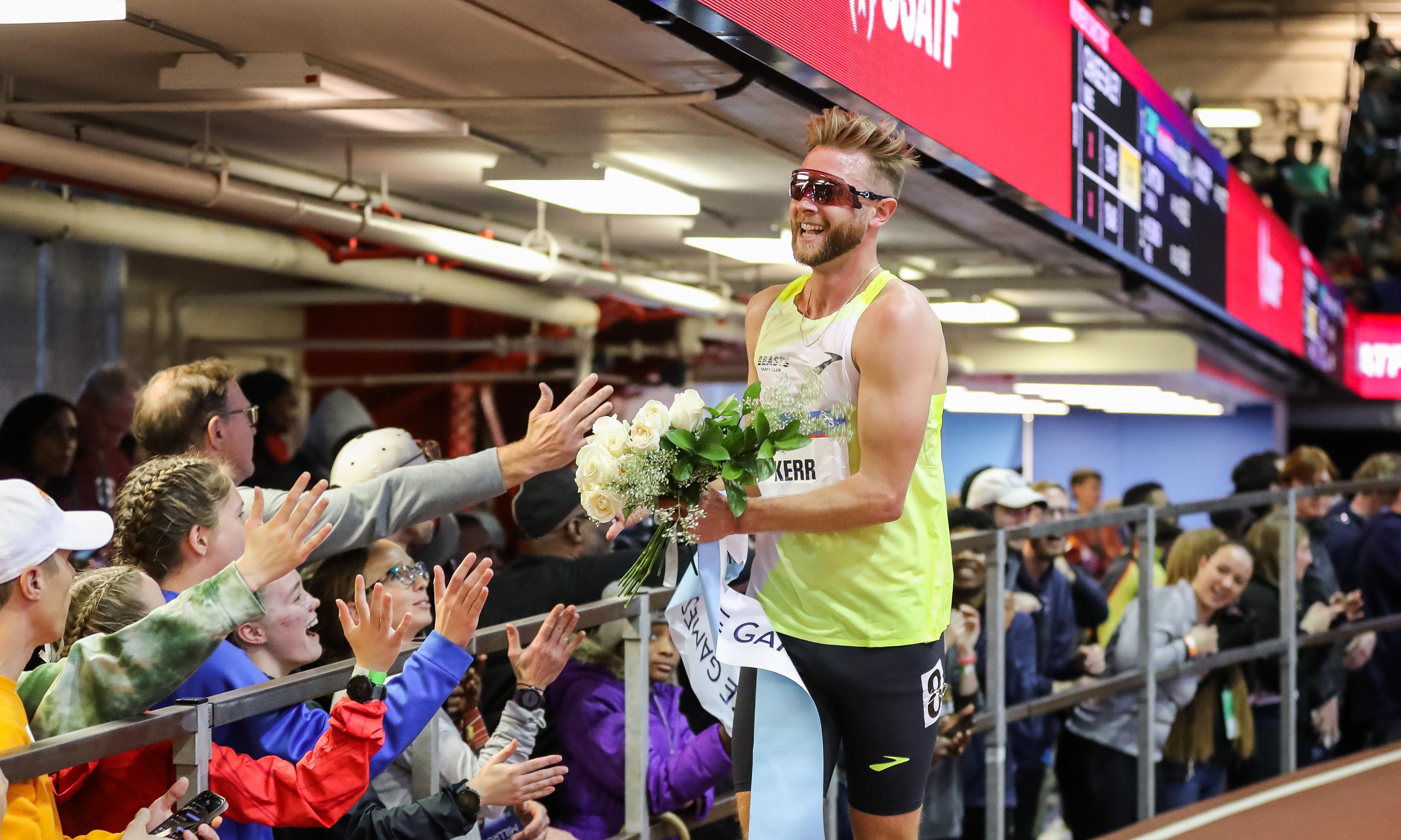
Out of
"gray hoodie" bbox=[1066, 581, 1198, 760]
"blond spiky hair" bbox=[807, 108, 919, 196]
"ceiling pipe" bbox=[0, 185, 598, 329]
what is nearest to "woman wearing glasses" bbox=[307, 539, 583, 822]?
"blond spiky hair" bbox=[807, 108, 919, 196]

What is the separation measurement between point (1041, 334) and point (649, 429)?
31.5 feet

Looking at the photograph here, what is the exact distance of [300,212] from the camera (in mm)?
5535

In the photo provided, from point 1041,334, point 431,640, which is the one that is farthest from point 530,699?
point 1041,334

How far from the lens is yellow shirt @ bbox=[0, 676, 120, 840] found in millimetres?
1861

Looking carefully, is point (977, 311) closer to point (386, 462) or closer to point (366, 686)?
point (386, 462)

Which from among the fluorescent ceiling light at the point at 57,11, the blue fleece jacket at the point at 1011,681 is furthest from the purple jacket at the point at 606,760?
the fluorescent ceiling light at the point at 57,11

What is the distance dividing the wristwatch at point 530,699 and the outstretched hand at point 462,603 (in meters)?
0.30

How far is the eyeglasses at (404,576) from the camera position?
2959mm

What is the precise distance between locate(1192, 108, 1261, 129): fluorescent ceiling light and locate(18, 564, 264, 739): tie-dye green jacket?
43.0 ft

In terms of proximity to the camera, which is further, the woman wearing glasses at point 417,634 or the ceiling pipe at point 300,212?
the ceiling pipe at point 300,212

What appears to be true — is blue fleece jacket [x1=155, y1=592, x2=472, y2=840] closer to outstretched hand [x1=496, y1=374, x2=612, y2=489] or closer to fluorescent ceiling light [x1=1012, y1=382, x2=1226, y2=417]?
outstretched hand [x1=496, y1=374, x2=612, y2=489]

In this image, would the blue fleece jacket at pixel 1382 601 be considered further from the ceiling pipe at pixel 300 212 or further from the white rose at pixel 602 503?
the white rose at pixel 602 503

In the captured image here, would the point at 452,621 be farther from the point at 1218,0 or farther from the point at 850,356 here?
the point at 1218,0

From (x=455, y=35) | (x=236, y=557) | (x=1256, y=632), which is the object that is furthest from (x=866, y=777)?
(x=1256, y=632)
